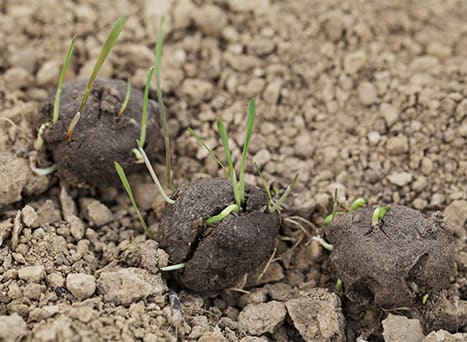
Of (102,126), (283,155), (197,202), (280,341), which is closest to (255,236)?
(197,202)

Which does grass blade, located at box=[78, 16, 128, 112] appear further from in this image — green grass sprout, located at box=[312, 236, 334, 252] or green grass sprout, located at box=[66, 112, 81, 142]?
green grass sprout, located at box=[312, 236, 334, 252]

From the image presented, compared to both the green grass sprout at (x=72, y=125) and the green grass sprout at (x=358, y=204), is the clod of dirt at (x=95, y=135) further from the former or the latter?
the green grass sprout at (x=358, y=204)

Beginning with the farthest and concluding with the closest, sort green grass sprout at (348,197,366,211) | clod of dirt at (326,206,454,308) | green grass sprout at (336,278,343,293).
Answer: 1. green grass sprout at (348,197,366,211)
2. green grass sprout at (336,278,343,293)
3. clod of dirt at (326,206,454,308)

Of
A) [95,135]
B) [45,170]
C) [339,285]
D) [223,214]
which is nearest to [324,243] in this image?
[339,285]

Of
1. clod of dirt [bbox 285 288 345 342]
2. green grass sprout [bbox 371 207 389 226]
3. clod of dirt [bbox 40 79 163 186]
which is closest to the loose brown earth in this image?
clod of dirt [bbox 285 288 345 342]

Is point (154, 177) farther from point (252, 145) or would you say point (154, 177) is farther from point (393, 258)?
point (393, 258)
